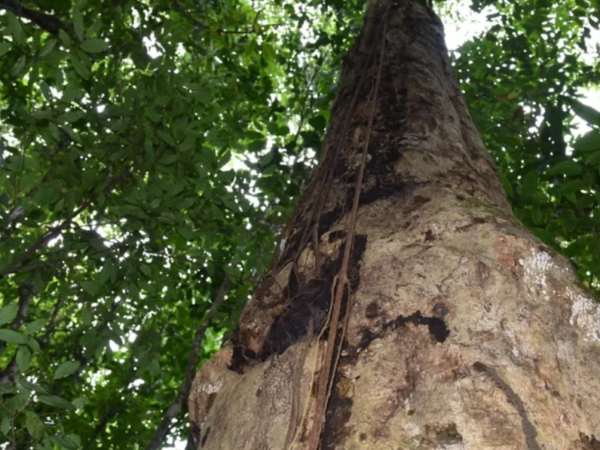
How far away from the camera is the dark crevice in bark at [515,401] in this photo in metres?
0.86

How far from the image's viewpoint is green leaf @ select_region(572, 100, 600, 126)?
193 cm

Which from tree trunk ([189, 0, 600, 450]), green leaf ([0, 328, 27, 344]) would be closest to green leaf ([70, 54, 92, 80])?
green leaf ([0, 328, 27, 344])

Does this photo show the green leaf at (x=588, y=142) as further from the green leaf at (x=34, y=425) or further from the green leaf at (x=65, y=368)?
the green leaf at (x=34, y=425)

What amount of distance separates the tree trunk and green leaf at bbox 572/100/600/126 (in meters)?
0.59

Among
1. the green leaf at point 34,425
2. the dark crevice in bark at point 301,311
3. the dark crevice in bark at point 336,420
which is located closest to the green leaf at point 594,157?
the dark crevice in bark at point 301,311

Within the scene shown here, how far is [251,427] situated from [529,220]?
92.1 inches

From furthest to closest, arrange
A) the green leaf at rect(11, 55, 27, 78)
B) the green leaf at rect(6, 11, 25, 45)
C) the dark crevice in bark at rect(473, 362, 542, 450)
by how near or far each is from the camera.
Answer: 1. the green leaf at rect(11, 55, 27, 78)
2. the green leaf at rect(6, 11, 25, 45)
3. the dark crevice in bark at rect(473, 362, 542, 450)

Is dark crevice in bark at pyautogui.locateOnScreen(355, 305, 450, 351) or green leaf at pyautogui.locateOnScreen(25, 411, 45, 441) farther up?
dark crevice in bark at pyautogui.locateOnScreen(355, 305, 450, 351)

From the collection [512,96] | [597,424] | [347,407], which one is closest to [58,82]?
[347,407]

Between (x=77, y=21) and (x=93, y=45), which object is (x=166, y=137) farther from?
(x=77, y=21)

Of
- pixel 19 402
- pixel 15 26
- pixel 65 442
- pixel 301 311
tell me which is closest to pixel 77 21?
pixel 15 26

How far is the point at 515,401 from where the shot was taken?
0.91 meters

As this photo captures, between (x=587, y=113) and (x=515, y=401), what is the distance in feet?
4.39

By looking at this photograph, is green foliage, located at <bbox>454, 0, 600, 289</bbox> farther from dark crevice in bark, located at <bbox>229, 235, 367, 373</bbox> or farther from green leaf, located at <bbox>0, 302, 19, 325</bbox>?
green leaf, located at <bbox>0, 302, 19, 325</bbox>
